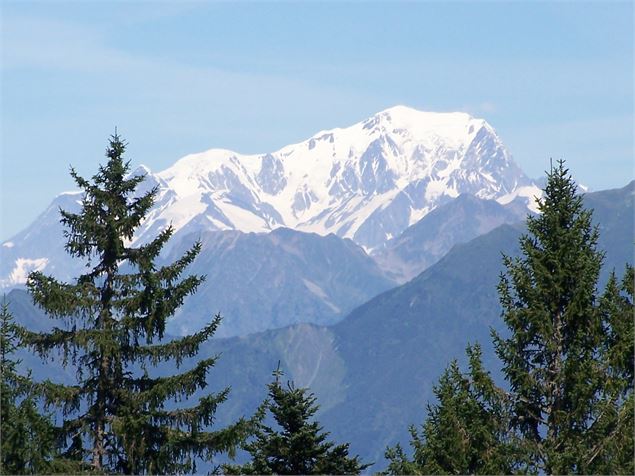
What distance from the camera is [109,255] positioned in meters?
35.8

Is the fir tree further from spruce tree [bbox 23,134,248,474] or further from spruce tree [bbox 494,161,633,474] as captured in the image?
spruce tree [bbox 23,134,248,474]

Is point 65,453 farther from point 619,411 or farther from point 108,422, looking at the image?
point 619,411

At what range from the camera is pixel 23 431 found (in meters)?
32.6

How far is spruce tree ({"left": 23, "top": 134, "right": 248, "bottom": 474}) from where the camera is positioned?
1361 inches

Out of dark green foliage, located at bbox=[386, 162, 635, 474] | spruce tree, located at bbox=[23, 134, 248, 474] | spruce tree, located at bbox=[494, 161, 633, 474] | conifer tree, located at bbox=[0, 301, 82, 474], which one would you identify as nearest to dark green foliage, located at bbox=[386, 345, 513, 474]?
dark green foliage, located at bbox=[386, 162, 635, 474]

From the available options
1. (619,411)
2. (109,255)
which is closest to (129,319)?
(109,255)

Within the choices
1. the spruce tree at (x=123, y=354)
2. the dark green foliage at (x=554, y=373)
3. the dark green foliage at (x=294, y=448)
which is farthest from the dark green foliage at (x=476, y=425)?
the spruce tree at (x=123, y=354)

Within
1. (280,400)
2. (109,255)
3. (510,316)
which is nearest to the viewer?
(280,400)

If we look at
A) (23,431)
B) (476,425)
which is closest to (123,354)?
(23,431)

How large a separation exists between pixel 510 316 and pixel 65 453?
40.5 ft

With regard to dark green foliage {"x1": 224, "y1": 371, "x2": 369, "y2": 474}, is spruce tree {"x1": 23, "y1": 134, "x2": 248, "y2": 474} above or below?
above

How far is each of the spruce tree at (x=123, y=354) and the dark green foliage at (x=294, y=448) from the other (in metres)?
3.52

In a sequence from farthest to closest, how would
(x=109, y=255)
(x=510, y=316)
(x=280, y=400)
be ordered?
(x=109, y=255)
(x=510, y=316)
(x=280, y=400)

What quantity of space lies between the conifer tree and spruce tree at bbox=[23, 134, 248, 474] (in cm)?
73
